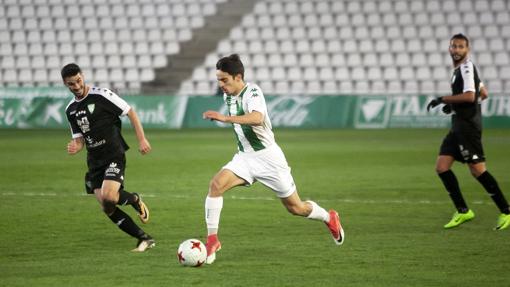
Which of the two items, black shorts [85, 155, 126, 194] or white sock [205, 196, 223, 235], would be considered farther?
black shorts [85, 155, 126, 194]

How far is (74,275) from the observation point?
286 inches

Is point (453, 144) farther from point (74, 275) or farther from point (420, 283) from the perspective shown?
point (74, 275)

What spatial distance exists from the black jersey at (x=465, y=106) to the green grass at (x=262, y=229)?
113cm

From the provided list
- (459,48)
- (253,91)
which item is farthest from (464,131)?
(253,91)

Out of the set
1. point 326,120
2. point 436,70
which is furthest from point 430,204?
point 436,70

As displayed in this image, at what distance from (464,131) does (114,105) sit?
3.90 meters

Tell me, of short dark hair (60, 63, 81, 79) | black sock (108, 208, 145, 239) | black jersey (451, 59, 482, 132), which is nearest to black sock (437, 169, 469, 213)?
black jersey (451, 59, 482, 132)

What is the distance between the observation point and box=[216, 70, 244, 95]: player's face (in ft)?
26.3

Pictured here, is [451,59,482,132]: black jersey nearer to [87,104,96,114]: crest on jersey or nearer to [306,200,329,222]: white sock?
[306,200,329,222]: white sock

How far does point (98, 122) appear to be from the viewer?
8.95 meters

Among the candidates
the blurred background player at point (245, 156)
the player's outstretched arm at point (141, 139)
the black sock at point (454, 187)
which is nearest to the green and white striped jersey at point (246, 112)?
the blurred background player at point (245, 156)

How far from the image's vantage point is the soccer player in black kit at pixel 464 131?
10023 mm

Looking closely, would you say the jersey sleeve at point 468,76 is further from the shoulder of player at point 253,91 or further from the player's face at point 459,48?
the shoulder of player at point 253,91

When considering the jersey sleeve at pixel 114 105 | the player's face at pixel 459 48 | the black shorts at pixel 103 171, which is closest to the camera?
the black shorts at pixel 103 171
